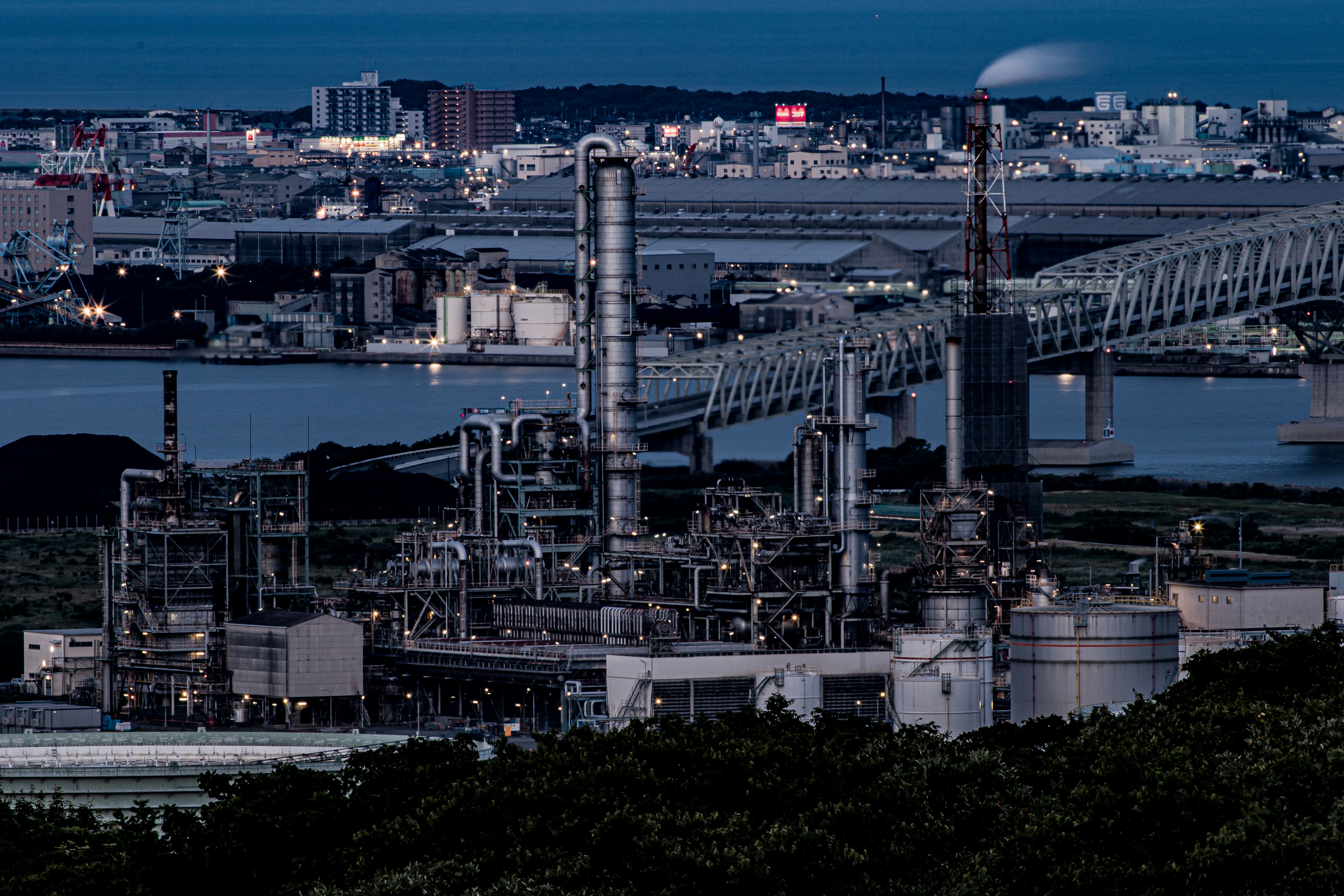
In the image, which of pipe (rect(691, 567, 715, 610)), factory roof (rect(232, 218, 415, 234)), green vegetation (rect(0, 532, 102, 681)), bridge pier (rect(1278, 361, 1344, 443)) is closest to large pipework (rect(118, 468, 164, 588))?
green vegetation (rect(0, 532, 102, 681))

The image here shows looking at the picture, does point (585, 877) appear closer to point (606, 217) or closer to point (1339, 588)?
point (1339, 588)

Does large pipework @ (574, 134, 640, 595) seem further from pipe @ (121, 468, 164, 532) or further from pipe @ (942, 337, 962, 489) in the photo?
pipe @ (121, 468, 164, 532)

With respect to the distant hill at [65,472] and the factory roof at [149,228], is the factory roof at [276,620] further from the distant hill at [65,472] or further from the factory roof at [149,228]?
the factory roof at [149,228]

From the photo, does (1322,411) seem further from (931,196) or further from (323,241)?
(323,241)

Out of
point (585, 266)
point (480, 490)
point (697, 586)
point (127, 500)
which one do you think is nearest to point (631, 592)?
point (697, 586)

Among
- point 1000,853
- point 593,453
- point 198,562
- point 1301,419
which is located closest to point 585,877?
point 1000,853

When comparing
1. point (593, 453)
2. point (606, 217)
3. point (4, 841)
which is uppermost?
point (606, 217)
